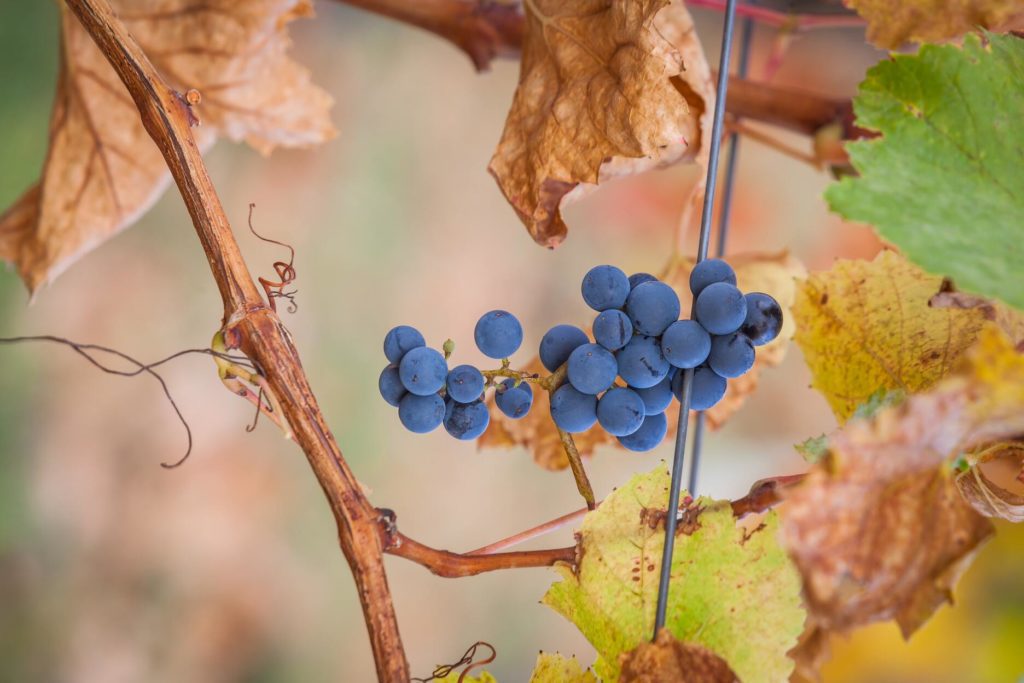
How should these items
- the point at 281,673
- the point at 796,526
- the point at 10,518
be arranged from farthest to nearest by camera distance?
the point at 281,673 < the point at 10,518 < the point at 796,526

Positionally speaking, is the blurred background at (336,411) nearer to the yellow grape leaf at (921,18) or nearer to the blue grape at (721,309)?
the yellow grape leaf at (921,18)

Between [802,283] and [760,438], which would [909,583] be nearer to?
[802,283]

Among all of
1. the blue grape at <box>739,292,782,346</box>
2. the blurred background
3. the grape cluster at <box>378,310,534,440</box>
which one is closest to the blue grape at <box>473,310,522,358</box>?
the grape cluster at <box>378,310,534,440</box>

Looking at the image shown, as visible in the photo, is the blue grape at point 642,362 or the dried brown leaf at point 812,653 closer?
the blue grape at point 642,362

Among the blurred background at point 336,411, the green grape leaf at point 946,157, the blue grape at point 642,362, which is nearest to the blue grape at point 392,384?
the blue grape at point 642,362

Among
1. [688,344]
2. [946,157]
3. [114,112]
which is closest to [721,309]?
[688,344]

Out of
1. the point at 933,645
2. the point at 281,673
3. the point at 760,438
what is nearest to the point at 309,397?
the point at 281,673

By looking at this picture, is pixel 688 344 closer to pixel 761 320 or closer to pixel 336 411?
pixel 761 320
